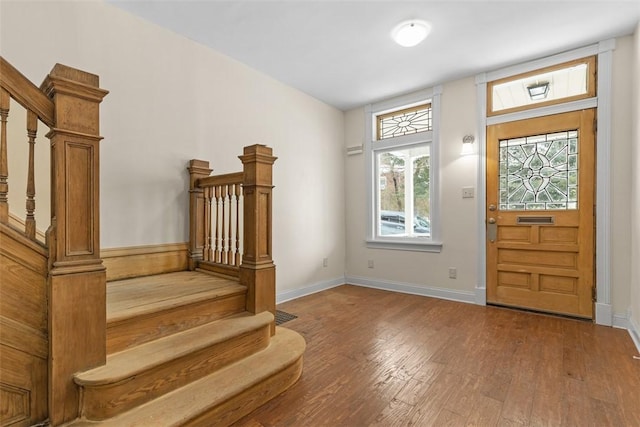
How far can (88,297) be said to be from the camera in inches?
53.1

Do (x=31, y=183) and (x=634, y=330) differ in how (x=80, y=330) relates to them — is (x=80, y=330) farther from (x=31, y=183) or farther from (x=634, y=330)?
(x=634, y=330)

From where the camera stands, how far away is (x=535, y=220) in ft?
10.5

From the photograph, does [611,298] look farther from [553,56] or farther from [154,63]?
[154,63]

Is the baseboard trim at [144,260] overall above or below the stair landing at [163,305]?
above

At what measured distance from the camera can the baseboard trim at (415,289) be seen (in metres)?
3.59

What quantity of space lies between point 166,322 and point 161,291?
327 mm

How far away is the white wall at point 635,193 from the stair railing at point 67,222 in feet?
11.9

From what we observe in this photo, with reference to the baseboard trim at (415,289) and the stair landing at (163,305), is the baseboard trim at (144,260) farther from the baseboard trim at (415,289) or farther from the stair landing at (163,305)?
the baseboard trim at (415,289)

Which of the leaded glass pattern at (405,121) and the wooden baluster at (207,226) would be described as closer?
the wooden baluster at (207,226)

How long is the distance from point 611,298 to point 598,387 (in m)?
1.47

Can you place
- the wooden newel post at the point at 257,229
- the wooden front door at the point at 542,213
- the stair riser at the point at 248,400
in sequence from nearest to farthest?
the stair riser at the point at 248,400 < the wooden newel post at the point at 257,229 < the wooden front door at the point at 542,213

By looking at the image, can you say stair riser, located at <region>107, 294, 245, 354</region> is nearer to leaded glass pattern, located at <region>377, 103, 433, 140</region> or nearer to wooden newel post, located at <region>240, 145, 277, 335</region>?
wooden newel post, located at <region>240, 145, 277, 335</region>

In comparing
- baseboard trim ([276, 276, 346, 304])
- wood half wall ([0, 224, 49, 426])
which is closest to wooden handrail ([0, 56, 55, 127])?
wood half wall ([0, 224, 49, 426])

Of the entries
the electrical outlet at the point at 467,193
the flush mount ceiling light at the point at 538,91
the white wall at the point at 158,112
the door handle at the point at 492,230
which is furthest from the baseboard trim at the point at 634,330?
the white wall at the point at 158,112
